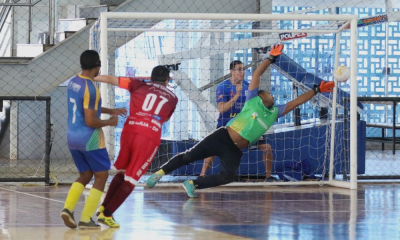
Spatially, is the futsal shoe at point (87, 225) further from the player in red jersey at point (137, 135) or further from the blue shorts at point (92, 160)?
the blue shorts at point (92, 160)

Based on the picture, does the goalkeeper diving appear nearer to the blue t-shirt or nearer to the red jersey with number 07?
the blue t-shirt

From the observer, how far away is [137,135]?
7.11m

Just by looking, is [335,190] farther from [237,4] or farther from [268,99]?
[237,4]

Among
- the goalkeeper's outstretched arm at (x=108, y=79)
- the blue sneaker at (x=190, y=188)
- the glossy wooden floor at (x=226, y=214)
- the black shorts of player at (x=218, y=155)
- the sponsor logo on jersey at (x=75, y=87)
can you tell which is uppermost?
the goalkeeper's outstretched arm at (x=108, y=79)

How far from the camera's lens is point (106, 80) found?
287 inches

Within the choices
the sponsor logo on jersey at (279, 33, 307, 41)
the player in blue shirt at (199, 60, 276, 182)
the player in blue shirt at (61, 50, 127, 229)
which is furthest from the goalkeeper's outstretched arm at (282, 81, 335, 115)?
the sponsor logo on jersey at (279, 33, 307, 41)

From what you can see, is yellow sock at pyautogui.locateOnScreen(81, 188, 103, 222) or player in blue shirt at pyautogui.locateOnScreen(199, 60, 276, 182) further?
player in blue shirt at pyautogui.locateOnScreen(199, 60, 276, 182)

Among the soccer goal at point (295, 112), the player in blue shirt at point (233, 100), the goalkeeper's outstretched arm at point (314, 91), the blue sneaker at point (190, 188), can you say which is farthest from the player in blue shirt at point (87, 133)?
the player in blue shirt at point (233, 100)

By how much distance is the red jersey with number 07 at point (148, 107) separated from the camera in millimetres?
7133

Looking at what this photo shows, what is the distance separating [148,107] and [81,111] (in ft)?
2.23

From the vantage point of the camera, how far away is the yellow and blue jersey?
682cm

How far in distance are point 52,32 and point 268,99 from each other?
5081mm

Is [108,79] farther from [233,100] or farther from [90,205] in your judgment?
[233,100]

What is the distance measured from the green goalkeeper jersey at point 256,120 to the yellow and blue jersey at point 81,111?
9.49ft
